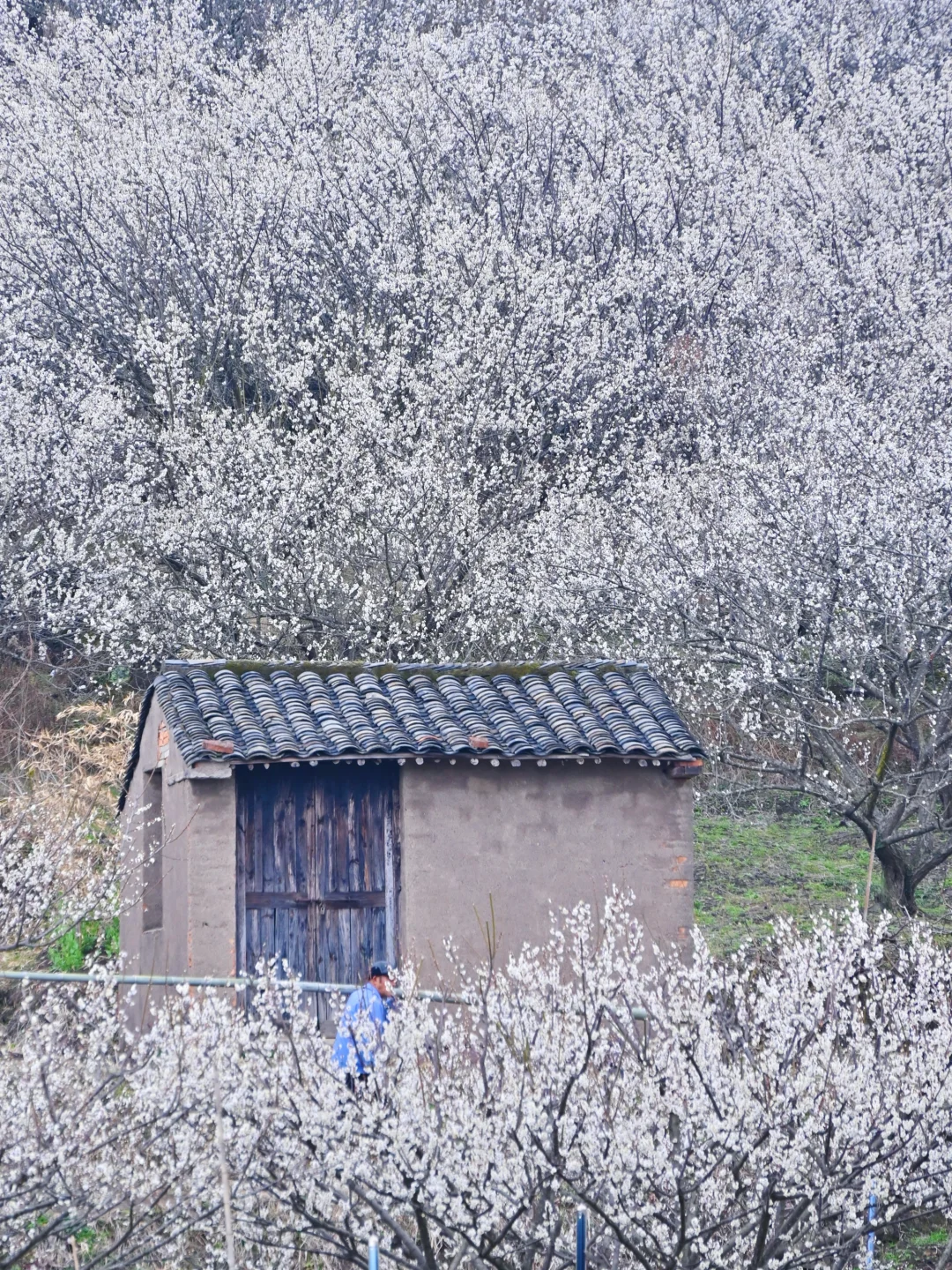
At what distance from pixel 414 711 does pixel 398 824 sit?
3.04 feet

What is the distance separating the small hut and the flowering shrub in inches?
155

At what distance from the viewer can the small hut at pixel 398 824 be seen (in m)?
11.2

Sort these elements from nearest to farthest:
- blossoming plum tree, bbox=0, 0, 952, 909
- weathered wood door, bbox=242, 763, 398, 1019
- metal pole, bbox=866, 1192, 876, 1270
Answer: metal pole, bbox=866, 1192, 876, 1270 < weathered wood door, bbox=242, 763, 398, 1019 < blossoming plum tree, bbox=0, 0, 952, 909

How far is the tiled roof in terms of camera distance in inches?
442

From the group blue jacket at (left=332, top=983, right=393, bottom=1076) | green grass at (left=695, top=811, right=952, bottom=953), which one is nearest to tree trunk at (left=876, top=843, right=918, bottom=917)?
green grass at (left=695, top=811, right=952, bottom=953)

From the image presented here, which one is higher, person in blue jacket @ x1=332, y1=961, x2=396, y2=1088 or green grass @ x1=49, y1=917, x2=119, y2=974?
person in blue jacket @ x1=332, y1=961, x2=396, y2=1088

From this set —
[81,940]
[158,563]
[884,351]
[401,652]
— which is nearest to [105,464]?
[158,563]

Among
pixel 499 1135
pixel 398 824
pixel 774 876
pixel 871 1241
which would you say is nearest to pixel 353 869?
pixel 398 824

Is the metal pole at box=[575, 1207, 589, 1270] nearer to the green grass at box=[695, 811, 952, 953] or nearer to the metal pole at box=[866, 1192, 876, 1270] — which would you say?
the metal pole at box=[866, 1192, 876, 1270]

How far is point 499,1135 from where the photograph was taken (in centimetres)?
655

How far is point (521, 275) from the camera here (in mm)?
22094

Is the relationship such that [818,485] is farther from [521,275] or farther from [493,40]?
[493,40]

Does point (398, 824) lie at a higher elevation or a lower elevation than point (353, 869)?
higher

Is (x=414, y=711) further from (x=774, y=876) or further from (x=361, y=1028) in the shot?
(x=774, y=876)
